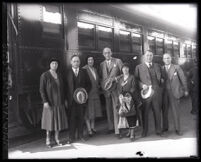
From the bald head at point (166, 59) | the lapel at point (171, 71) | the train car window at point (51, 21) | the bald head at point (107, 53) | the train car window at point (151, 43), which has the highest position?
the train car window at point (51, 21)

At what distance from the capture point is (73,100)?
14.5ft

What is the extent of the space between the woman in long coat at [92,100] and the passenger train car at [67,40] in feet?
0.34

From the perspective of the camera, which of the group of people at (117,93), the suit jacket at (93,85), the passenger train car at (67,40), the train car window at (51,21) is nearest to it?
the passenger train car at (67,40)

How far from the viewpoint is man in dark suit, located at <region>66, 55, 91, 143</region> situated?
4395mm

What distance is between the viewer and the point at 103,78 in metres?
4.51

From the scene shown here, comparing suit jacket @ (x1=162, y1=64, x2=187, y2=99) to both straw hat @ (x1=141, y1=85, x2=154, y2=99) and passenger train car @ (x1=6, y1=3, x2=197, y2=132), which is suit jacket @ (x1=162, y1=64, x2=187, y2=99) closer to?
passenger train car @ (x1=6, y1=3, x2=197, y2=132)

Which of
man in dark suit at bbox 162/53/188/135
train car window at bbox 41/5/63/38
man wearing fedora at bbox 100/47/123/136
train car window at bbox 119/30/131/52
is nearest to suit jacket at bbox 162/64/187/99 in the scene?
man in dark suit at bbox 162/53/188/135

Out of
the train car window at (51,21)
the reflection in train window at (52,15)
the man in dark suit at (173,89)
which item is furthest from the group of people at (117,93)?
the reflection in train window at (52,15)

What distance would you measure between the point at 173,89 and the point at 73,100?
5.58 ft

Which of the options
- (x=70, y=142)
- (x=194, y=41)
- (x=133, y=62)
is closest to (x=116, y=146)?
(x=70, y=142)

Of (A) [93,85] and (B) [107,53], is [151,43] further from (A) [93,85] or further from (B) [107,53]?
(A) [93,85]

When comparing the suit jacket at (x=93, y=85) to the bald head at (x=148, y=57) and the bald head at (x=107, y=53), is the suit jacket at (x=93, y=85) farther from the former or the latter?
the bald head at (x=148, y=57)

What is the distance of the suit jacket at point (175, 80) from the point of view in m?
4.55

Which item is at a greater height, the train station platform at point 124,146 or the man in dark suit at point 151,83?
the man in dark suit at point 151,83
